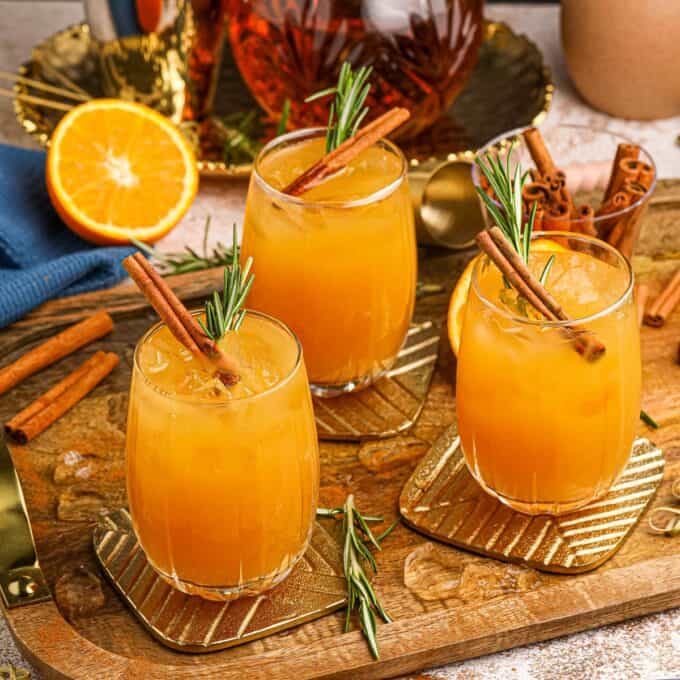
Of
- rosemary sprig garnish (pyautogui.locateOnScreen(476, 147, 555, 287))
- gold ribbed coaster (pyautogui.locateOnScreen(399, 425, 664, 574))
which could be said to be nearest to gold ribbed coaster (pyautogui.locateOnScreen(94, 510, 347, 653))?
gold ribbed coaster (pyautogui.locateOnScreen(399, 425, 664, 574))

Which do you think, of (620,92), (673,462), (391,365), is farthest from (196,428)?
(620,92)

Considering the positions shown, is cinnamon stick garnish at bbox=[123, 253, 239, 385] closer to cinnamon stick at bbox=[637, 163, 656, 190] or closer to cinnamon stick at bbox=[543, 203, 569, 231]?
cinnamon stick at bbox=[543, 203, 569, 231]

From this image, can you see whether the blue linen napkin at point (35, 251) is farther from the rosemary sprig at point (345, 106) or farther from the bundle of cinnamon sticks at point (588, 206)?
the bundle of cinnamon sticks at point (588, 206)

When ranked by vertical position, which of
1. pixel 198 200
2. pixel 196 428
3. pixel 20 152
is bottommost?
pixel 198 200

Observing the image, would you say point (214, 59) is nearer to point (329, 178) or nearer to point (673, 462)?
point (329, 178)

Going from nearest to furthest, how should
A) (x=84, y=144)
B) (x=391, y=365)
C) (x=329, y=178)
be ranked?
(x=329, y=178) < (x=391, y=365) < (x=84, y=144)

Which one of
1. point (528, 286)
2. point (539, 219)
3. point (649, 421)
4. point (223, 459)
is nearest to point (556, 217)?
point (539, 219)

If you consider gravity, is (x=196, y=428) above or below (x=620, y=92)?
above
